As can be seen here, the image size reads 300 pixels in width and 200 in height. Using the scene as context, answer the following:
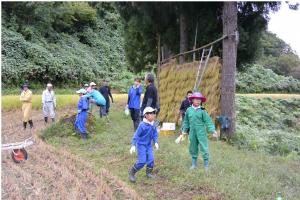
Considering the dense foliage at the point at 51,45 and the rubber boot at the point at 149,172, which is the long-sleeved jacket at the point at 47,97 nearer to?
the rubber boot at the point at 149,172

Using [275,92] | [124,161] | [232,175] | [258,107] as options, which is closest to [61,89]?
[258,107]

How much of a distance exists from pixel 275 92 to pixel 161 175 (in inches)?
1192

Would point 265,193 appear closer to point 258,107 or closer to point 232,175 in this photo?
point 232,175

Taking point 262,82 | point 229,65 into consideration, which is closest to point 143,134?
point 229,65

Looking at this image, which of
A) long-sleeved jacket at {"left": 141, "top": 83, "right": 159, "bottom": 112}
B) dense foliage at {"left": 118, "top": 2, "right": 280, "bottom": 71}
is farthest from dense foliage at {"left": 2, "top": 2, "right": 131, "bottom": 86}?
long-sleeved jacket at {"left": 141, "top": 83, "right": 159, "bottom": 112}

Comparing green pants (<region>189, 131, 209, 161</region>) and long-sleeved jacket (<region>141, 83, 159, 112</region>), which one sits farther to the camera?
long-sleeved jacket (<region>141, 83, 159, 112</region>)

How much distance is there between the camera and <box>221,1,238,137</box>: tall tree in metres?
10.8

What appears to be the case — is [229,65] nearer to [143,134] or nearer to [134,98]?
[134,98]

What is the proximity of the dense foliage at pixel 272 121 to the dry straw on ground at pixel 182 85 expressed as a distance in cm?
221

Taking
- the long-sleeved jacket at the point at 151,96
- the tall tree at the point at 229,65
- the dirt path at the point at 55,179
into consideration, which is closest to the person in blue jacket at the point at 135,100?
the long-sleeved jacket at the point at 151,96

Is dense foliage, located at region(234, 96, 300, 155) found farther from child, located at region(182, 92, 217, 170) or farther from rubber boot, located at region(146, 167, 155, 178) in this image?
rubber boot, located at region(146, 167, 155, 178)

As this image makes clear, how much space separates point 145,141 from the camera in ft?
24.1

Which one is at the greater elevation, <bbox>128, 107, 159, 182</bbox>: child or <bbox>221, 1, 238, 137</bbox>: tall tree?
<bbox>221, 1, 238, 137</bbox>: tall tree

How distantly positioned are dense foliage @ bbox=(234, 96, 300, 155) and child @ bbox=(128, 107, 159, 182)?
19.5ft
